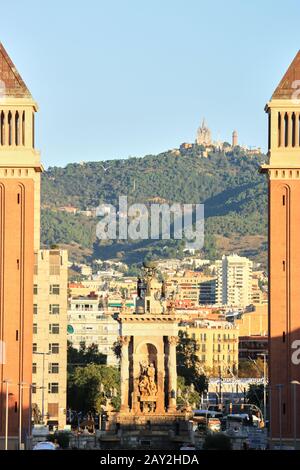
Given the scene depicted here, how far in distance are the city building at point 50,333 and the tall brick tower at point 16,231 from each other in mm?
33028

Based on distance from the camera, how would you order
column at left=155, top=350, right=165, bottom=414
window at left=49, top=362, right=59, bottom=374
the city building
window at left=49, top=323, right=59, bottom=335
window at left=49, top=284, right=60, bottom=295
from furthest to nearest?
1. window at left=49, top=323, right=59, bottom=335
2. window at left=49, top=362, right=59, bottom=374
3. window at left=49, top=284, right=60, bottom=295
4. the city building
5. column at left=155, top=350, right=165, bottom=414

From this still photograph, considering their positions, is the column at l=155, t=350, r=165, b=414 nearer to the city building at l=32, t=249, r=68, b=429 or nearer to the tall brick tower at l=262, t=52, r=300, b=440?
the city building at l=32, t=249, r=68, b=429

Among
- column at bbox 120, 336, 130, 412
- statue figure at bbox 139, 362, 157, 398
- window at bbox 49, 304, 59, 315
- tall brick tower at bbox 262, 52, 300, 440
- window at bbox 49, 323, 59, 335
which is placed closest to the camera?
tall brick tower at bbox 262, 52, 300, 440

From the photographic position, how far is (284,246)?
469ft

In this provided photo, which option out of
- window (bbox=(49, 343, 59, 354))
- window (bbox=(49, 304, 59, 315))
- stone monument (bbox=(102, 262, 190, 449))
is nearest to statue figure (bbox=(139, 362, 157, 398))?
stone monument (bbox=(102, 262, 190, 449))

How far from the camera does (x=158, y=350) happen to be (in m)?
168

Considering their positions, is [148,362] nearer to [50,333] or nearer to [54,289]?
[50,333]

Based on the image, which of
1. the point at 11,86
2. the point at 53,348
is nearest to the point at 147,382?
the point at 53,348

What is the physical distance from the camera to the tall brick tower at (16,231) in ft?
468

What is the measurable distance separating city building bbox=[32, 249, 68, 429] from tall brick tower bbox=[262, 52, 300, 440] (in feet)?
124

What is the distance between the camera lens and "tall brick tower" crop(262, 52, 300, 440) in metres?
141

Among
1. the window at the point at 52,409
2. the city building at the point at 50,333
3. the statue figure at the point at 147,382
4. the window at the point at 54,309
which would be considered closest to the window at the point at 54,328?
the city building at the point at 50,333

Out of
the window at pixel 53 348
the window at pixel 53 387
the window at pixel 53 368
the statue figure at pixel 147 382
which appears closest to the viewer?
the statue figure at pixel 147 382

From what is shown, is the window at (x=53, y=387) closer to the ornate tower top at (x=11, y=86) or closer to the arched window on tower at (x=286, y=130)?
the ornate tower top at (x=11, y=86)
